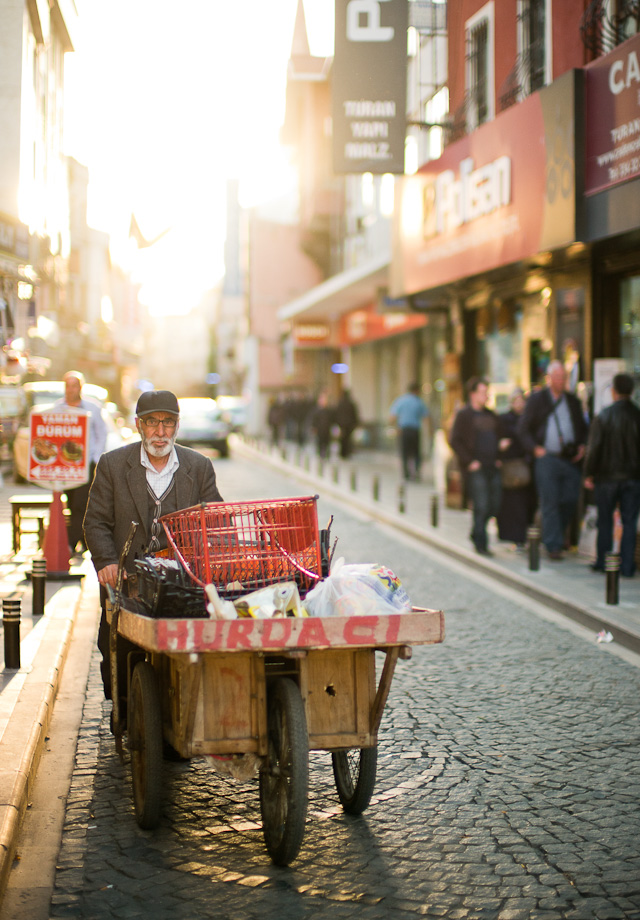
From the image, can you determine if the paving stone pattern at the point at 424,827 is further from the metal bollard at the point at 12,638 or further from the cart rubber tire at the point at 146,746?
the metal bollard at the point at 12,638

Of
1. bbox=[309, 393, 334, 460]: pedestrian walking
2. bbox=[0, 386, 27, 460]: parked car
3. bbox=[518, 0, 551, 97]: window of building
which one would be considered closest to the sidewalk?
bbox=[518, 0, 551, 97]: window of building

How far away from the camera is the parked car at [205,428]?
106 ft

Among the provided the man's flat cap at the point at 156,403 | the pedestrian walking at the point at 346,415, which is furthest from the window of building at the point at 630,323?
the pedestrian walking at the point at 346,415

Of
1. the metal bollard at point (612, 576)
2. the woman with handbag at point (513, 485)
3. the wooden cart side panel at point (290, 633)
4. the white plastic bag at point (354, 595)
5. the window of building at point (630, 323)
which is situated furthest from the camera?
the woman with handbag at point (513, 485)

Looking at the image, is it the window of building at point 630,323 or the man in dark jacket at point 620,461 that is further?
the window of building at point 630,323

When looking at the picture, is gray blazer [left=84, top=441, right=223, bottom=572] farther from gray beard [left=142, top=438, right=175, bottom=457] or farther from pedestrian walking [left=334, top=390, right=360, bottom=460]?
pedestrian walking [left=334, top=390, right=360, bottom=460]

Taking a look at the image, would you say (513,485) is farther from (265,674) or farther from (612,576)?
(265,674)

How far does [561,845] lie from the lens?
4.22 m

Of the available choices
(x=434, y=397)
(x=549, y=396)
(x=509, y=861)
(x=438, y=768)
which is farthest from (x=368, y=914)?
(x=434, y=397)

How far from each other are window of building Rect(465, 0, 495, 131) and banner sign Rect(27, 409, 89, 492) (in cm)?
747

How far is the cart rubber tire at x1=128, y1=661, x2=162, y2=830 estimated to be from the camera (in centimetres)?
428

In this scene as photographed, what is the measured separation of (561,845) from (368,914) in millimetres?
976

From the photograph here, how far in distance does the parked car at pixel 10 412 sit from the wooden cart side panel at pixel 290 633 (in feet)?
59.9

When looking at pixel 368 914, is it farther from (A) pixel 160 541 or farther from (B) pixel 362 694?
(A) pixel 160 541
